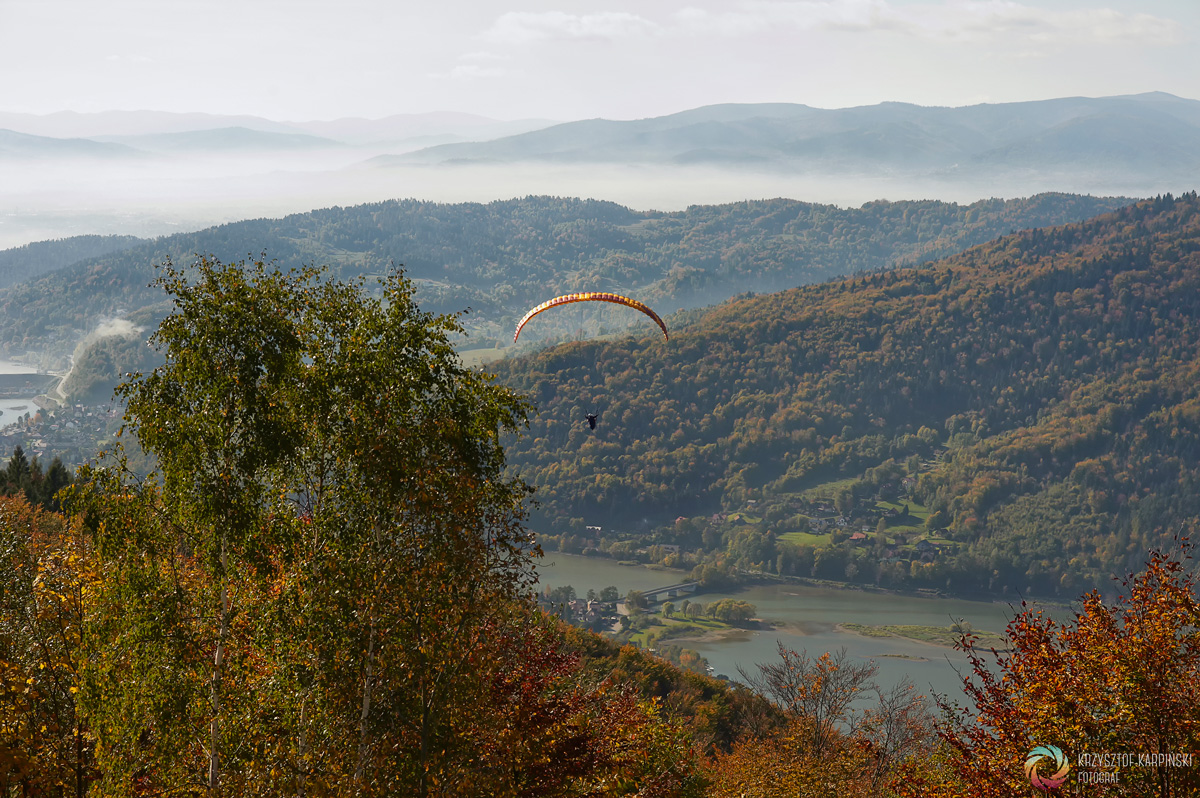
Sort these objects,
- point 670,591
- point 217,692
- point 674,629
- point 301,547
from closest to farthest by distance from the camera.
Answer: point 217,692 → point 301,547 → point 674,629 → point 670,591

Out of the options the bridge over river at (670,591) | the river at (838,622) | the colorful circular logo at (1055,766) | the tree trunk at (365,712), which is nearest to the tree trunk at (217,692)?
the tree trunk at (365,712)

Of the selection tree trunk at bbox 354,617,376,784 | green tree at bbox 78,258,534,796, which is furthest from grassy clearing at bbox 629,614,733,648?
tree trunk at bbox 354,617,376,784

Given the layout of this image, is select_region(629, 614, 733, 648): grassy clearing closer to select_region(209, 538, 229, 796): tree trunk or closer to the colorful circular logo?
the colorful circular logo

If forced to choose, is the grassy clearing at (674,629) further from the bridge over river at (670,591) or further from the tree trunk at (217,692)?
the tree trunk at (217,692)

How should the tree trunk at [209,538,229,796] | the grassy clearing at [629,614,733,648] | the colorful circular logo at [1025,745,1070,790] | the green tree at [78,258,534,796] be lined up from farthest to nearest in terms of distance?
the grassy clearing at [629,614,733,648] < the green tree at [78,258,534,796] < the tree trunk at [209,538,229,796] < the colorful circular logo at [1025,745,1070,790]

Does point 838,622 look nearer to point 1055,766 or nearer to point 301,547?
point 1055,766

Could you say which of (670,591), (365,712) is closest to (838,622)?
(670,591)

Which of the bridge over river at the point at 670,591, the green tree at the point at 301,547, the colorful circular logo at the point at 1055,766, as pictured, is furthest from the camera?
the bridge over river at the point at 670,591
